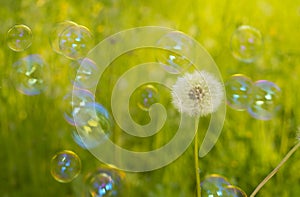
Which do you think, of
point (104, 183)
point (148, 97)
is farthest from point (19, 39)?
point (104, 183)

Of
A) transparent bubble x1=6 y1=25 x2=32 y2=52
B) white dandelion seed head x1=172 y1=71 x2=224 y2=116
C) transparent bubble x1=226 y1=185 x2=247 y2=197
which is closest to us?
white dandelion seed head x1=172 y1=71 x2=224 y2=116

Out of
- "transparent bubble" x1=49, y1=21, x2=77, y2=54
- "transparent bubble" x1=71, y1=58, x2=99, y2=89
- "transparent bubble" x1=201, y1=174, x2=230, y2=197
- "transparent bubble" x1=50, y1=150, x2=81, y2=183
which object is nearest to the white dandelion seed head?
"transparent bubble" x1=201, y1=174, x2=230, y2=197

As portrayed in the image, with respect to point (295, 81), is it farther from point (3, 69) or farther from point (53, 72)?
point (3, 69)

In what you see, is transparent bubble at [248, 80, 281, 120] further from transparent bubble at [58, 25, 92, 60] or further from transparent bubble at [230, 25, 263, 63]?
transparent bubble at [58, 25, 92, 60]

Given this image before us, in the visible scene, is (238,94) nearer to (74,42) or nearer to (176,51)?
(176,51)

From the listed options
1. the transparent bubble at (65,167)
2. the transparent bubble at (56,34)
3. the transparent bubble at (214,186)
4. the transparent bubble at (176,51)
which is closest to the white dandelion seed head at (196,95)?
the transparent bubble at (214,186)

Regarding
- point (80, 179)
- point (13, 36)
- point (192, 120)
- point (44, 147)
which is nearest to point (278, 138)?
point (192, 120)

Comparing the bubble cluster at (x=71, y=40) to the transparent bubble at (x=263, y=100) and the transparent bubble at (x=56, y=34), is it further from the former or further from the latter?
the transparent bubble at (x=263, y=100)
